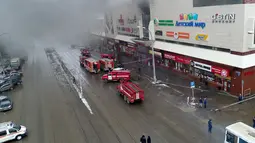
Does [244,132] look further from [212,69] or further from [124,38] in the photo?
[124,38]

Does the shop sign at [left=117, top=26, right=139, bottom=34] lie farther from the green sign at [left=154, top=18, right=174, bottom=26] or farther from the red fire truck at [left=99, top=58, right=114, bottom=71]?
the red fire truck at [left=99, top=58, right=114, bottom=71]

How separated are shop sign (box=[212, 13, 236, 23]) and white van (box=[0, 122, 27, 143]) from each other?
19266 mm

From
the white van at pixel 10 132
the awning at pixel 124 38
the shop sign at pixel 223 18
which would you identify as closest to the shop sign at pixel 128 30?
the awning at pixel 124 38

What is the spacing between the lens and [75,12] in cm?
4300

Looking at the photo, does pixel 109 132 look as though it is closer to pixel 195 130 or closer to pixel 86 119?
pixel 86 119

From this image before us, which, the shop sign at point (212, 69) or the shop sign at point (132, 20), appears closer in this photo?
the shop sign at point (212, 69)

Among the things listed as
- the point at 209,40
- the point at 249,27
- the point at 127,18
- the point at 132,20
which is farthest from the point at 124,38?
the point at 249,27

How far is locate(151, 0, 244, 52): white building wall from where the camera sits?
1944cm

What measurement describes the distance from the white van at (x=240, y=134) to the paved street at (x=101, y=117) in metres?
2.10

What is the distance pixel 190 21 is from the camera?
25.3 meters

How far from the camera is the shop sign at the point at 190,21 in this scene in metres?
23.9

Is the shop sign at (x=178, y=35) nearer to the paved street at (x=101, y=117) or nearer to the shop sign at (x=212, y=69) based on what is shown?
the shop sign at (x=212, y=69)

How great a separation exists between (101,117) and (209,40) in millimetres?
13427

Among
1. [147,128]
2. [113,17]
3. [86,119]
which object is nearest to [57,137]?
[86,119]
